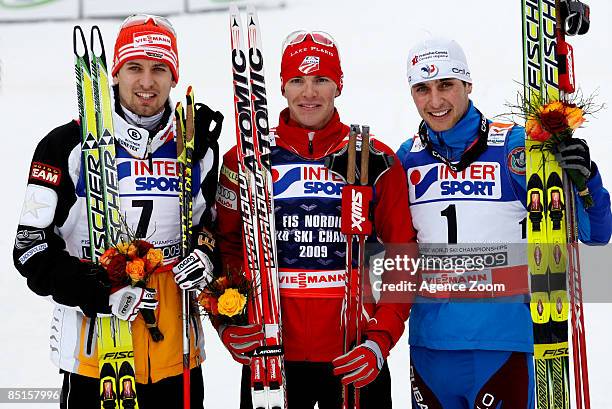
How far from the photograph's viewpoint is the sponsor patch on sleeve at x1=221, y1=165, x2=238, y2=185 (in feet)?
10.2

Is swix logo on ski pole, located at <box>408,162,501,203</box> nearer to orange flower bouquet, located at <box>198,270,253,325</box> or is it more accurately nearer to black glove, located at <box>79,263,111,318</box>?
orange flower bouquet, located at <box>198,270,253,325</box>

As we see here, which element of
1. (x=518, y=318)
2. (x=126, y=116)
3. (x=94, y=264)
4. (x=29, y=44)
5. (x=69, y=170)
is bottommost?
(x=518, y=318)

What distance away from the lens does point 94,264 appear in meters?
2.89

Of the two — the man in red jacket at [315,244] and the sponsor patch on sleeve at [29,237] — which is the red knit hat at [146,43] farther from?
the sponsor patch on sleeve at [29,237]

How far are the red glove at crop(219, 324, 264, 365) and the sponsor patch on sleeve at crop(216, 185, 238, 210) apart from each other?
0.50m

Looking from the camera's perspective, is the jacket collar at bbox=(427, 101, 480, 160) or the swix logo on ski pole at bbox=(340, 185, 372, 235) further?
the jacket collar at bbox=(427, 101, 480, 160)

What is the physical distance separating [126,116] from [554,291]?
1.79 metres

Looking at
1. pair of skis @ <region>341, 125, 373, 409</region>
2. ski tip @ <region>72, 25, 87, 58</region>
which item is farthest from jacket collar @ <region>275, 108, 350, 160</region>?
ski tip @ <region>72, 25, 87, 58</region>

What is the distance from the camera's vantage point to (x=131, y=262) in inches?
109

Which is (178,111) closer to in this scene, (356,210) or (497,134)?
(356,210)

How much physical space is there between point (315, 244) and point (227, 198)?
44 centimetres

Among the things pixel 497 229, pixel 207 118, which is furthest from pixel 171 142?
pixel 497 229

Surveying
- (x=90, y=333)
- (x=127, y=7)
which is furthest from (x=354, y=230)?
(x=127, y=7)

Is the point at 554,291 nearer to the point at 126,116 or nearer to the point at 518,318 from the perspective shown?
the point at 518,318
